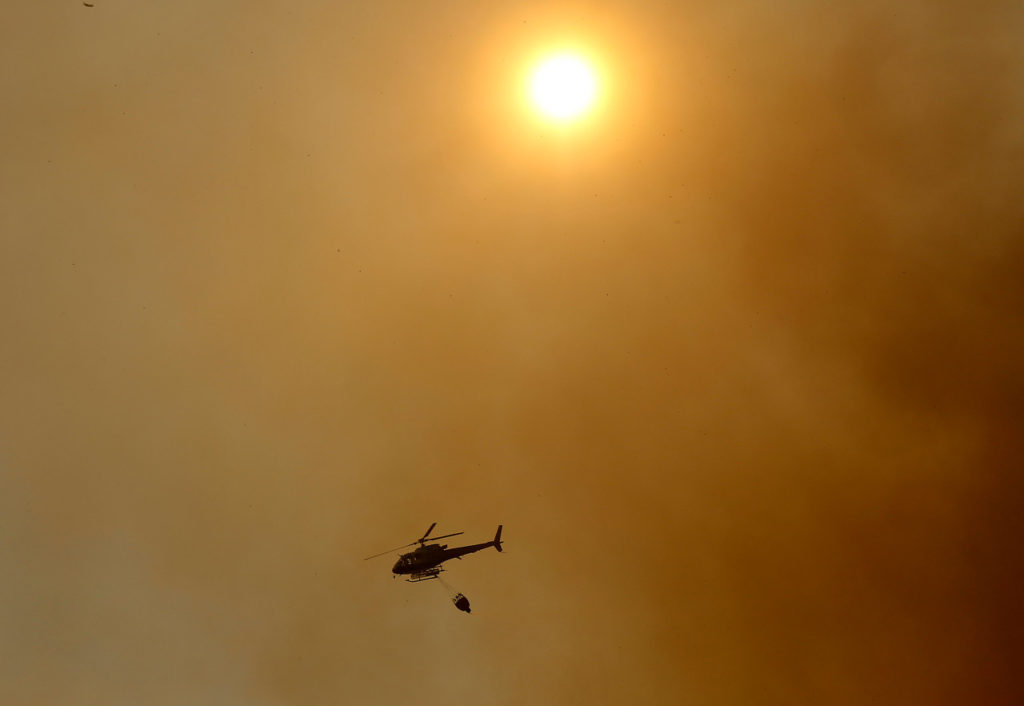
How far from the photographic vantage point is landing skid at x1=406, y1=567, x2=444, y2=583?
7845 millimetres

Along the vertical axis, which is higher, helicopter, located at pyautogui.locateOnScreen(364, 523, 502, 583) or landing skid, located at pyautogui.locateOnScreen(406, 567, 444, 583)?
helicopter, located at pyautogui.locateOnScreen(364, 523, 502, 583)

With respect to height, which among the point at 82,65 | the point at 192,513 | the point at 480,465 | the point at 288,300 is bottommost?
the point at 192,513

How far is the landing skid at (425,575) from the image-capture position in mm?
7845

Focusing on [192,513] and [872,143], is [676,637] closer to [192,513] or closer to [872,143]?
[192,513]

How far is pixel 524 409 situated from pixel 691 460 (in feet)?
7.48

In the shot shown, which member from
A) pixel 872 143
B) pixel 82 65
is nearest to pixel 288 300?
pixel 82 65

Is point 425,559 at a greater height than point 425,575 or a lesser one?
greater

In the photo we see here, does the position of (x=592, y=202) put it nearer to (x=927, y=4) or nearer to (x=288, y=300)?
(x=288, y=300)

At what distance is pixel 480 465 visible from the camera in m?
8.28

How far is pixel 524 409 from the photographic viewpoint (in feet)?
27.5

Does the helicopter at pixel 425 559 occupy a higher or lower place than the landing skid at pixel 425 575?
higher

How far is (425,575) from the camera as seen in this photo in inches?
310

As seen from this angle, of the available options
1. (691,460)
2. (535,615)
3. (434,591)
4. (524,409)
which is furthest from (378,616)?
(691,460)

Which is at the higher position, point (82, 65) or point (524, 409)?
point (82, 65)
